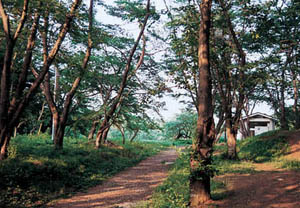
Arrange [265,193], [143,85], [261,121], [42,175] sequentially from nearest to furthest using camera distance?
[265,193]
[42,175]
[143,85]
[261,121]

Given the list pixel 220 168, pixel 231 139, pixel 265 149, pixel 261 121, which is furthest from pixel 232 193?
pixel 261 121

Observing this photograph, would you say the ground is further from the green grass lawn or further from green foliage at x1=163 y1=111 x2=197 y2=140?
green foliage at x1=163 y1=111 x2=197 y2=140

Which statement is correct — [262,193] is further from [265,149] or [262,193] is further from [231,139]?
[265,149]

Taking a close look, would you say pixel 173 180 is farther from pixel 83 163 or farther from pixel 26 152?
pixel 26 152

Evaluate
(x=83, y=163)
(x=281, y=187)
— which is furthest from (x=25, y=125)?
(x=281, y=187)

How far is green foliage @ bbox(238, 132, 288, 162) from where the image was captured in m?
13.8

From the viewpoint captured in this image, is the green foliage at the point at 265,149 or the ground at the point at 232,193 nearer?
the ground at the point at 232,193

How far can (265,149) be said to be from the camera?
49.0ft

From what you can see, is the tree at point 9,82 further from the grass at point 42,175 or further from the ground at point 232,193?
the ground at point 232,193

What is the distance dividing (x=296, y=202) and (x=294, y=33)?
42.6 ft

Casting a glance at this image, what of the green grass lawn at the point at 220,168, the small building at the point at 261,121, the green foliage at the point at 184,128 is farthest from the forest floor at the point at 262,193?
the small building at the point at 261,121

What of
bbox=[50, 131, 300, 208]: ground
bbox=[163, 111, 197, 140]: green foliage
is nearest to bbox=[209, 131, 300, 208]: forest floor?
bbox=[50, 131, 300, 208]: ground

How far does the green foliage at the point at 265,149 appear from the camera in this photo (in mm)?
13789

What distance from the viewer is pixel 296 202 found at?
487cm
